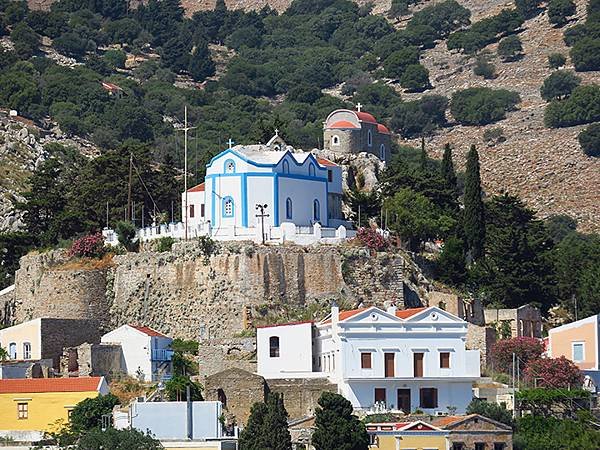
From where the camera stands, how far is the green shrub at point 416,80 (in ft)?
563

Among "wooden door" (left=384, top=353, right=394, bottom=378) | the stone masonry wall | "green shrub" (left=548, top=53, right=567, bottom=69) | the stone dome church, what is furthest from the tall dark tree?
"green shrub" (left=548, top=53, right=567, bottom=69)

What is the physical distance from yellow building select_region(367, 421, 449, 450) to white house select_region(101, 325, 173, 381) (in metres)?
12.1

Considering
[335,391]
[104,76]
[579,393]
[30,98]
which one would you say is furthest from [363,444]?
[104,76]

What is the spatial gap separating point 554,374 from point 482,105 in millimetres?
79493

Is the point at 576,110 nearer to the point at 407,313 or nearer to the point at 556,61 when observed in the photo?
the point at 556,61

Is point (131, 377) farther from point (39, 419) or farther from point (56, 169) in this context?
point (56, 169)

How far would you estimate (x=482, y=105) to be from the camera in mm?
160500

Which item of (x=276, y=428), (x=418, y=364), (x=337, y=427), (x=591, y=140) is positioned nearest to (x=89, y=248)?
(x=418, y=364)

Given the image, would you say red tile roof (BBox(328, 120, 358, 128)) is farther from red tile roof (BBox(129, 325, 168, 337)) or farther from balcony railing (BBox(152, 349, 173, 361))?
balcony railing (BBox(152, 349, 173, 361))

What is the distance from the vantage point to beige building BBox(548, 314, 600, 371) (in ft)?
281

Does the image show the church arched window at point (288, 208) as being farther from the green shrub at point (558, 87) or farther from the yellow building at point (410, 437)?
the green shrub at point (558, 87)

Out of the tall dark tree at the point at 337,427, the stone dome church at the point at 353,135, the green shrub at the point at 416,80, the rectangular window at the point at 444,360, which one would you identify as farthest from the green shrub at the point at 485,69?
the tall dark tree at the point at 337,427

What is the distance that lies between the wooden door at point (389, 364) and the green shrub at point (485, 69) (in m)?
95.2

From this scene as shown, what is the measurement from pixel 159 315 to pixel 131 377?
7.16m
